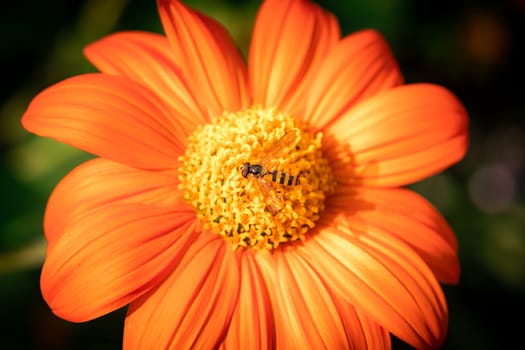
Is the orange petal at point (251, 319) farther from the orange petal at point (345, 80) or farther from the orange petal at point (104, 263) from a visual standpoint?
the orange petal at point (345, 80)

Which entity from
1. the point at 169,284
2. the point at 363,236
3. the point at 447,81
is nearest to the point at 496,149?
the point at 447,81

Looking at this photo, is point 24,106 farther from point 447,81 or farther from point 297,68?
point 447,81

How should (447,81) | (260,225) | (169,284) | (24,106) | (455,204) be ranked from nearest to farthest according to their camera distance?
(169,284) → (260,225) → (24,106) → (455,204) → (447,81)

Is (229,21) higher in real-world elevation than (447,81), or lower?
higher

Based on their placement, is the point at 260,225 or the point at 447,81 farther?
the point at 447,81

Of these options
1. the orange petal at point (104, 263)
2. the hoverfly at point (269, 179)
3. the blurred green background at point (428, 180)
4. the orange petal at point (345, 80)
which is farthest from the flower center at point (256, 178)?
the blurred green background at point (428, 180)

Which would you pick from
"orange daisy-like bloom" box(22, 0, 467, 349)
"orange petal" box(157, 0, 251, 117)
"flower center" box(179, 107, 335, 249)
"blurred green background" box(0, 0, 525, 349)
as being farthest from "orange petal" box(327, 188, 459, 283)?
"blurred green background" box(0, 0, 525, 349)

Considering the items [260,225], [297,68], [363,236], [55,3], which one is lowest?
[363,236]

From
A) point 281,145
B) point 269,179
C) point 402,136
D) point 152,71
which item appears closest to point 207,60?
point 152,71
